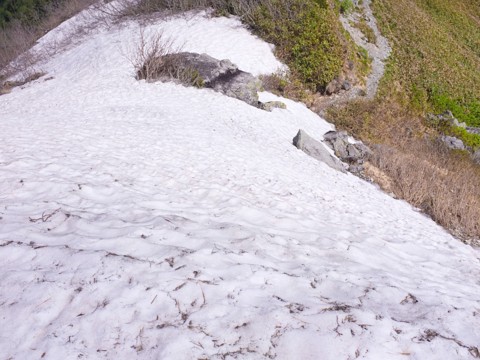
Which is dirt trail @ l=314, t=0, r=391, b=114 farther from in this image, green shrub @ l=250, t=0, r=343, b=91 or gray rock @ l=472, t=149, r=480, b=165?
gray rock @ l=472, t=149, r=480, b=165

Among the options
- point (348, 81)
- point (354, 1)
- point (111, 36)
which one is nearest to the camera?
point (348, 81)

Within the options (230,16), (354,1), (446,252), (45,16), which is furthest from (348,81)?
(45,16)

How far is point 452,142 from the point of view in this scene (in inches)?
562

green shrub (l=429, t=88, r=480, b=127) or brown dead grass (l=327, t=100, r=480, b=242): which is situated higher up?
brown dead grass (l=327, t=100, r=480, b=242)

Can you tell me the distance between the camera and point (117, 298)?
2.63 meters

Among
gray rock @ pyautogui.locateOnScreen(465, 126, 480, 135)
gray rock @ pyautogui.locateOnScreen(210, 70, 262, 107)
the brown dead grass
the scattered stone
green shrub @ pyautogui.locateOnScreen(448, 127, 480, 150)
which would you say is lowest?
gray rock @ pyautogui.locateOnScreen(465, 126, 480, 135)

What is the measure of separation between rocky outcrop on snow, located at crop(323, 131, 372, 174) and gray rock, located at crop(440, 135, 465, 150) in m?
5.07

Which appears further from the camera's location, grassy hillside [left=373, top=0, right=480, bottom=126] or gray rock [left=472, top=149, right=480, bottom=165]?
grassy hillside [left=373, top=0, right=480, bottom=126]

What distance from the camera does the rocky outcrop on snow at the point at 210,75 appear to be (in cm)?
1288

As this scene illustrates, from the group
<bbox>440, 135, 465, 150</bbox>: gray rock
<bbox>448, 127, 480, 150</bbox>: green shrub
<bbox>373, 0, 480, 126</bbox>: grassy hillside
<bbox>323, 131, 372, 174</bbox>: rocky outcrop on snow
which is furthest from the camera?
<bbox>373, 0, 480, 126</bbox>: grassy hillside

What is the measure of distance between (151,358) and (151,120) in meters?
8.22

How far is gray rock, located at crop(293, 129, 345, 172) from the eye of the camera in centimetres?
952

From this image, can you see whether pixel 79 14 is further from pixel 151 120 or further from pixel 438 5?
pixel 438 5

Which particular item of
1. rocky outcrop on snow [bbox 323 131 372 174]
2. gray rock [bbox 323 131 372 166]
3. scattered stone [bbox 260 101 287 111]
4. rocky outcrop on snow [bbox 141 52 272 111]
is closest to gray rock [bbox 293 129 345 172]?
rocky outcrop on snow [bbox 323 131 372 174]
